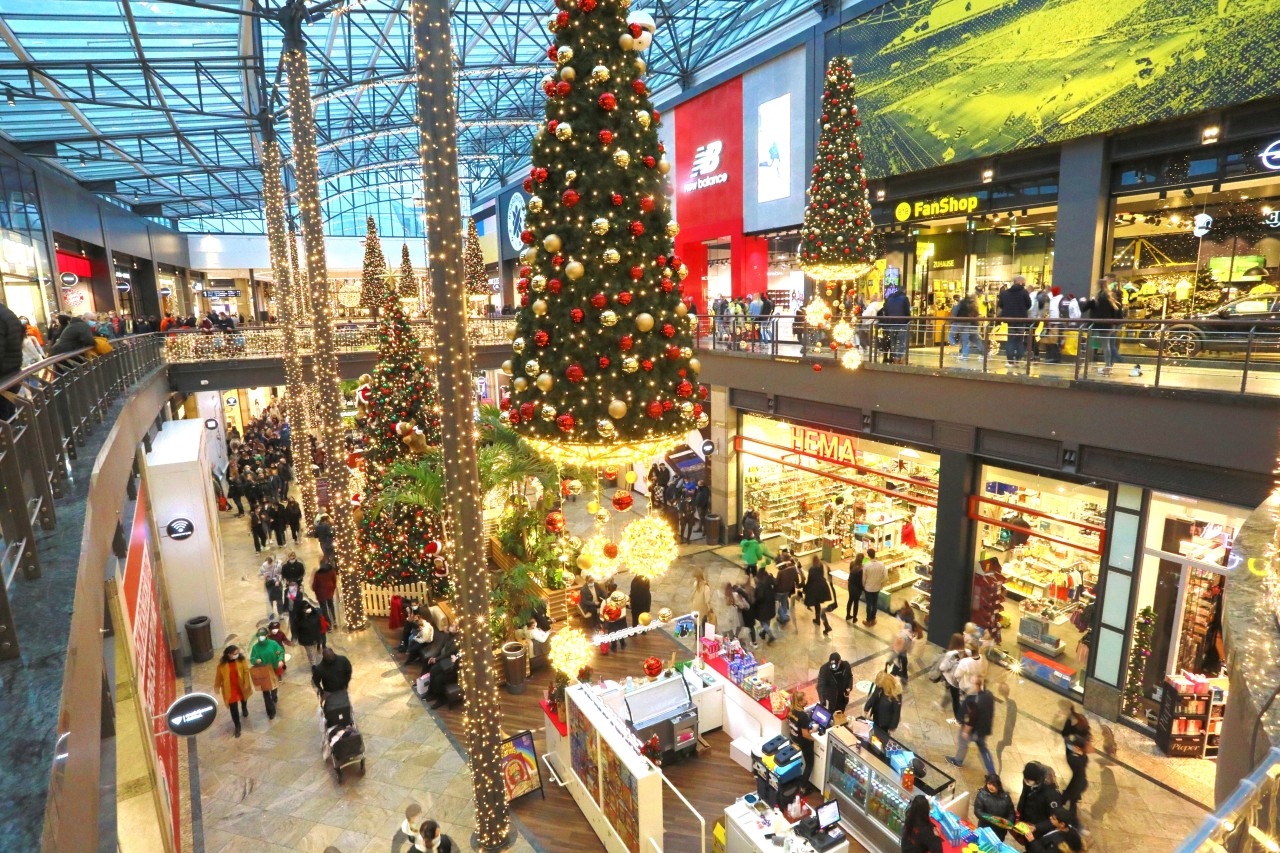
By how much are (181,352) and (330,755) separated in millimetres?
14892

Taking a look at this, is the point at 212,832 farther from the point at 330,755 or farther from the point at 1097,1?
the point at 1097,1

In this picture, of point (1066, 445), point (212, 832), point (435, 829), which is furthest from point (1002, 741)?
point (212, 832)

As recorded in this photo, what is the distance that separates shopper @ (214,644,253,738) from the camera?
891 centimetres

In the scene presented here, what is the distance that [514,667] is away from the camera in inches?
407

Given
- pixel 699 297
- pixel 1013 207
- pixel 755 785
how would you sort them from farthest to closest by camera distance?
pixel 699 297
pixel 1013 207
pixel 755 785

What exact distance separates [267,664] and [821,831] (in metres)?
7.65

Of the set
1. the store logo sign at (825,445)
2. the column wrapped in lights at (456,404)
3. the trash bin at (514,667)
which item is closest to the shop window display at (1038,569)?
the store logo sign at (825,445)

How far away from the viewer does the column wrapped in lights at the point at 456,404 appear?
5914 mm

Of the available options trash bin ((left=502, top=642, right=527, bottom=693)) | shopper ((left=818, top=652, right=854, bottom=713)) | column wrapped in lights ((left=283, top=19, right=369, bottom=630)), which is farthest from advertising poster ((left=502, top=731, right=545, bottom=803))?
column wrapped in lights ((left=283, top=19, right=369, bottom=630))

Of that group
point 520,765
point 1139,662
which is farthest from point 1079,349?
point 520,765

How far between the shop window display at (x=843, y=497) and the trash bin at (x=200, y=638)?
11304 millimetres

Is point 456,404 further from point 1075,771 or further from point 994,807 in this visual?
point 1075,771

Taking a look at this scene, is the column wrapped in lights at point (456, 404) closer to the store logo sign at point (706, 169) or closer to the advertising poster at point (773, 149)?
the advertising poster at point (773, 149)

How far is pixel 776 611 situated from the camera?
12.2 meters
